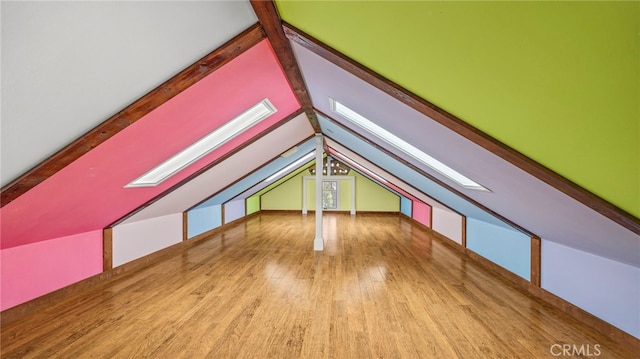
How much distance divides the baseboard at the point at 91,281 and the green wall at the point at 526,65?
11.0ft

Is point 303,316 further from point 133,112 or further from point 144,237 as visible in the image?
point 144,237

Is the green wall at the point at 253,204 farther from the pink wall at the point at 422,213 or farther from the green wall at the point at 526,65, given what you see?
the green wall at the point at 526,65

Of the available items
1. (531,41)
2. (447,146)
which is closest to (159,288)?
(447,146)

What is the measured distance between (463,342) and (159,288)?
3.14 m

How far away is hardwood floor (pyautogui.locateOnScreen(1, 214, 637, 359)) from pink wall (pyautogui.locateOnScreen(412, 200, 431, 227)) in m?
2.72

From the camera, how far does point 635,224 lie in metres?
1.51

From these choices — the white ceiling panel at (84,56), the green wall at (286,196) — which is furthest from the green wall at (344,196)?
the white ceiling panel at (84,56)

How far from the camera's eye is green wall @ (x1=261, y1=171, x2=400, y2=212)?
35.5ft

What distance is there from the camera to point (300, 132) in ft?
15.8

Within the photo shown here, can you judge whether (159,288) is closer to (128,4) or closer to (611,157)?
(128,4)

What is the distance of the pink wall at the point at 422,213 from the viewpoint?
288 inches

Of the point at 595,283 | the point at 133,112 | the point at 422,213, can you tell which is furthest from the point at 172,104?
the point at 422,213

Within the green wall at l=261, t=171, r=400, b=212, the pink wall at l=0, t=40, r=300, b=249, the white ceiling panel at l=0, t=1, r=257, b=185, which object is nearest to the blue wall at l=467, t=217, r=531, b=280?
the pink wall at l=0, t=40, r=300, b=249

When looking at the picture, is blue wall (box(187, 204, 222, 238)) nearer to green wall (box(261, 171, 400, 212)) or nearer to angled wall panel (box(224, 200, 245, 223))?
angled wall panel (box(224, 200, 245, 223))
